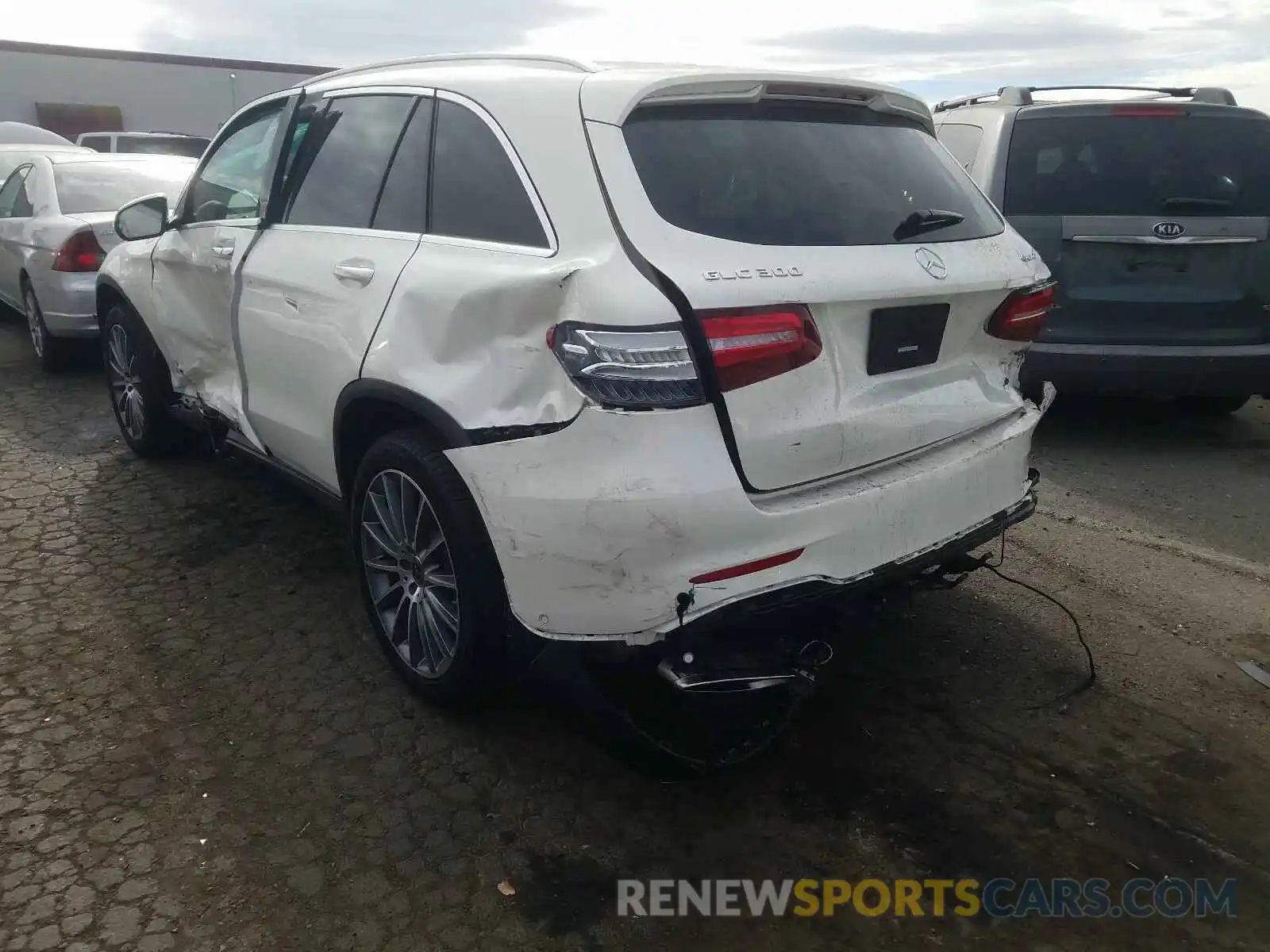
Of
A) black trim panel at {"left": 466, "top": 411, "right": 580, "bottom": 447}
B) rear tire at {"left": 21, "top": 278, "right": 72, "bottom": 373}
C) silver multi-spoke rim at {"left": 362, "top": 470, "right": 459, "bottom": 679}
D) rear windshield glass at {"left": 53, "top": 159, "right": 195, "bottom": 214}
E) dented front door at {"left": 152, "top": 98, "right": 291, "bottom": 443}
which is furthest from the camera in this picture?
rear windshield glass at {"left": 53, "top": 159, "right": 195, "bottom": 214}

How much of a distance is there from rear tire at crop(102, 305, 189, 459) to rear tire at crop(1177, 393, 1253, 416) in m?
5.63

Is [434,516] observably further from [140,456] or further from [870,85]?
[140,456]

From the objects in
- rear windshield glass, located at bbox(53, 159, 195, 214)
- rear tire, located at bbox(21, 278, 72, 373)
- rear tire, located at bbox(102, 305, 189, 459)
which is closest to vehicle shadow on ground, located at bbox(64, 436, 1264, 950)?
rear tire, located at bbox(102, 305, 189, 459)

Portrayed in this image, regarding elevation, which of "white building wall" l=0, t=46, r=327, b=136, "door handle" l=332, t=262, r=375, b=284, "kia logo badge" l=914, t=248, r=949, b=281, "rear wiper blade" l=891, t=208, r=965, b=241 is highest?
"rear wiper blade" l=891, t=208, r=965, b=241

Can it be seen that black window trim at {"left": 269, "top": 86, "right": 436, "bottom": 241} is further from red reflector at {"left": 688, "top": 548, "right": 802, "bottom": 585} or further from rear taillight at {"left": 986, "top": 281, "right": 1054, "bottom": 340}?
rear taillight at {"left": 986, "top": 281, "right": 1054, "bottom": 340}

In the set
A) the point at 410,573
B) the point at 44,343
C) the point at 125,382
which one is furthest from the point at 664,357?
the point at 44,343

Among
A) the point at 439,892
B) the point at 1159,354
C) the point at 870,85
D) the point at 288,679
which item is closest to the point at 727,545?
the point at 439,892

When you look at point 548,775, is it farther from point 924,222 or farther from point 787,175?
point 924,222

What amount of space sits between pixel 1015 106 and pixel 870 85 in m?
3.22

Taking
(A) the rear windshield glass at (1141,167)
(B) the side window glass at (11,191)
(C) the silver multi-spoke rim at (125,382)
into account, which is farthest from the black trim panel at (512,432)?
(B) the side window glass at (11,191)

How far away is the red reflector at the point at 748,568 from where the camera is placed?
2.38 metres

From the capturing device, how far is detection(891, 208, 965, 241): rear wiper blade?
2820 millimetres

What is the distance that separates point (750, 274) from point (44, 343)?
6.69 m

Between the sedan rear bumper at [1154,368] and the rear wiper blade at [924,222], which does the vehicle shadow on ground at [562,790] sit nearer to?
the rear wiper blade at [924,222]
